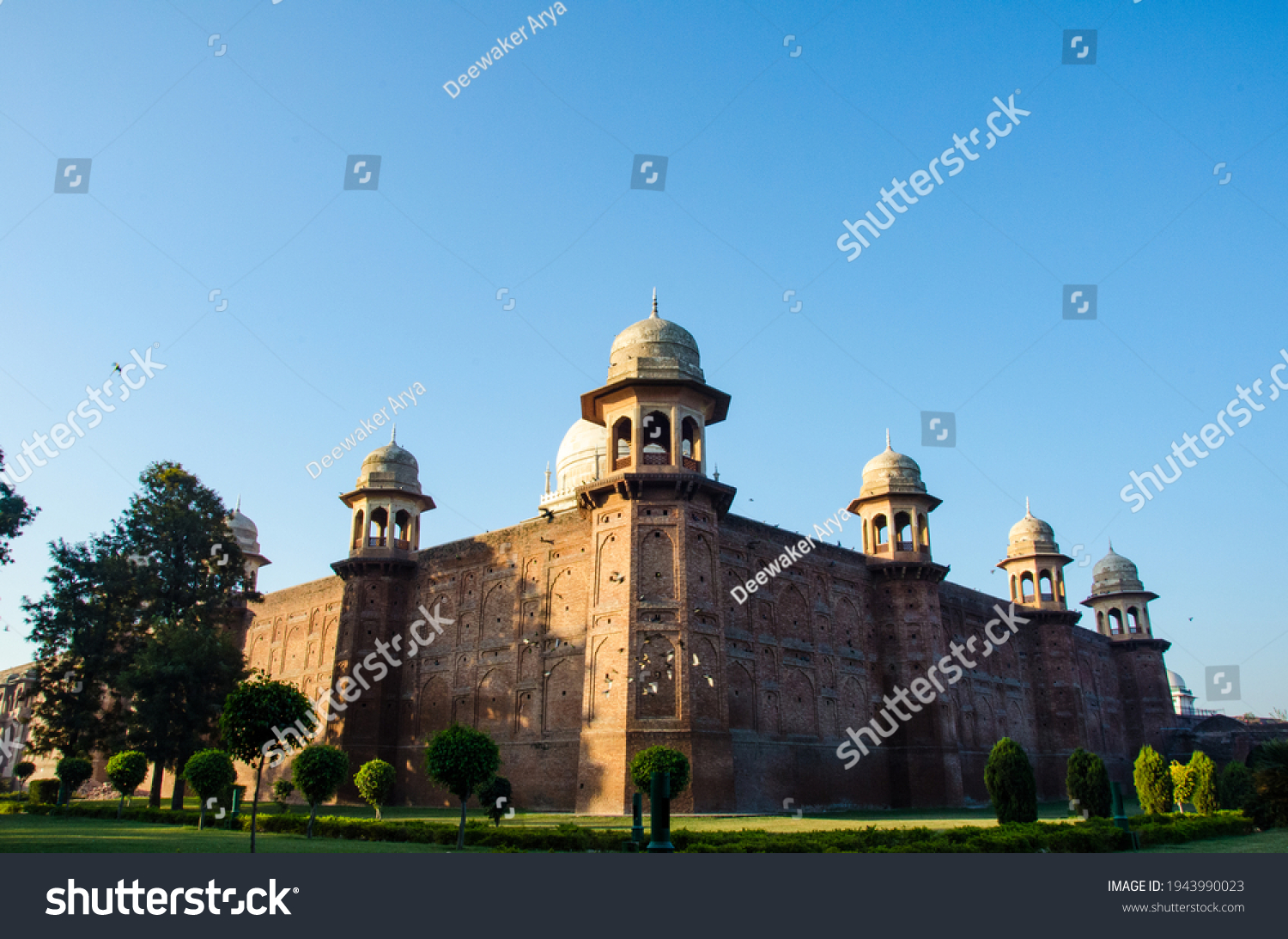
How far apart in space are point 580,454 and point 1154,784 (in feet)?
88.4

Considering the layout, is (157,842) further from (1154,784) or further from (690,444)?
(1154,784)

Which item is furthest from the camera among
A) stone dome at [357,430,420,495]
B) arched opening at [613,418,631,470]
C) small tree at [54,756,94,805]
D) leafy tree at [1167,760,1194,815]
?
stone dome at [357,430,420,495]

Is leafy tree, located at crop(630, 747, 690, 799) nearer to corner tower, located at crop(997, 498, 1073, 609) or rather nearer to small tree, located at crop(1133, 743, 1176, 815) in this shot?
small tree, located at crop(1133, 743, 1176, 815)

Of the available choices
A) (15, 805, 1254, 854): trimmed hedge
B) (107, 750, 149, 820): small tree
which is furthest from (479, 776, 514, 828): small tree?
(107, 750, 149, 820): small tree

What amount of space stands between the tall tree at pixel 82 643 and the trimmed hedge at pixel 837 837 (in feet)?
43.3

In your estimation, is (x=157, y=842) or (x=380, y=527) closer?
(x=157, y=842)

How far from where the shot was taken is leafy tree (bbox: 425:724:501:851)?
59.2 ft

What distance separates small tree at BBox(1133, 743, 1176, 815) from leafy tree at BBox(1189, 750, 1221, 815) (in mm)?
946

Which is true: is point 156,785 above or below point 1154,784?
below

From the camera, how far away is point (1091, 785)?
2342 cm

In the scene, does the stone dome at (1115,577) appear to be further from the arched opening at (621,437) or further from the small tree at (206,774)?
→ the small tree at (206,774)

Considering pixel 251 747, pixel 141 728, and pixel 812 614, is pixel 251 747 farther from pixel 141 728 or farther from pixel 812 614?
pixel 812 614

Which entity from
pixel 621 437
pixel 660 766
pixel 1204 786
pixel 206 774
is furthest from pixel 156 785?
pixel 1204 786

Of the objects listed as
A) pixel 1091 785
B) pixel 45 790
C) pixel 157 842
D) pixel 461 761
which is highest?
pixel 461 761
